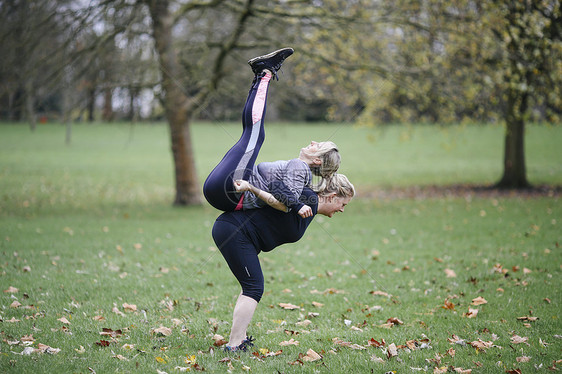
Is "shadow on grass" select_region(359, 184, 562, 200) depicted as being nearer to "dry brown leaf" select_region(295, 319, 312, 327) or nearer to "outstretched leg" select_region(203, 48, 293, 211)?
"dry brown leaf" select_region(295, 319, 312, 327)

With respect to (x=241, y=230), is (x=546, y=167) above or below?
below

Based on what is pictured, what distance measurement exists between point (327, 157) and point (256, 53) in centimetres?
1162

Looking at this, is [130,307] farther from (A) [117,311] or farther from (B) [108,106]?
(B) [108,106]

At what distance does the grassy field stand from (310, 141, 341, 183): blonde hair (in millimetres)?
1603

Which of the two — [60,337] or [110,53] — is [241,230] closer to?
[60,337]

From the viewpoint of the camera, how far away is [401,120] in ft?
51.0

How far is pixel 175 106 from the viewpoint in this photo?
1334 centimetres

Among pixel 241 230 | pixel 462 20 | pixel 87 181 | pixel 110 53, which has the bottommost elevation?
pixel 87 181

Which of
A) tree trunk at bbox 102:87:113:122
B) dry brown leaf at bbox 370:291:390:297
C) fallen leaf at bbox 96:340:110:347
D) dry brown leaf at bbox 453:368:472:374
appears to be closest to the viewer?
dry brown leaf at bbox 453:368:472:374

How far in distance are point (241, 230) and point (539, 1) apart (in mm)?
10068

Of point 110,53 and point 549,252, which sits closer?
point 549,252

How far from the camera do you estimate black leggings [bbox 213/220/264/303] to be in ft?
13.2

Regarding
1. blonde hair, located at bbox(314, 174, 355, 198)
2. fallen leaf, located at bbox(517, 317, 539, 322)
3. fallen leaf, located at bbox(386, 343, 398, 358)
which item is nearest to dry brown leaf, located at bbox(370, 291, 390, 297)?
fallen leaf, located at bbox(517, 317, 539, 322)

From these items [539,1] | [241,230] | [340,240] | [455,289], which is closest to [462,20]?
[539,1]
